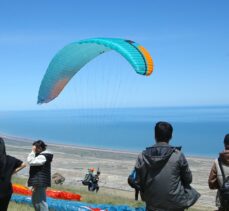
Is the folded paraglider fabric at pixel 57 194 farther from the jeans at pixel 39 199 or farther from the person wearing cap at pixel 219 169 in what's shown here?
the person wearing cap at pixel 219 169

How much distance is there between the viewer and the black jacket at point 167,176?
15.4ft

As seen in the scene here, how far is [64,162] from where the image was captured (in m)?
49.5

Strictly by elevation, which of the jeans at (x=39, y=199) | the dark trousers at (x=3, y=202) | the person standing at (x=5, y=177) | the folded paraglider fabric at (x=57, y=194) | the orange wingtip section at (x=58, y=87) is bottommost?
the folded paraglider fabric at (x=57, y=194)

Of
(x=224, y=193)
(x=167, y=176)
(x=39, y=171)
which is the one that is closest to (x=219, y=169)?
(x=224, y=193)

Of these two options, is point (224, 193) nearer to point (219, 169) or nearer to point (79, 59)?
point (219, 169)

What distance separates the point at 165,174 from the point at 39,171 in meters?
3.49

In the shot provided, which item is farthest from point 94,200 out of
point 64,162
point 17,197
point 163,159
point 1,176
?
point 64,162

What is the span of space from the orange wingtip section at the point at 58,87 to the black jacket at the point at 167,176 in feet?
33.9

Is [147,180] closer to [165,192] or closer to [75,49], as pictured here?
[165,192]

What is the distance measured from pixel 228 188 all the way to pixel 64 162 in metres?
45.3

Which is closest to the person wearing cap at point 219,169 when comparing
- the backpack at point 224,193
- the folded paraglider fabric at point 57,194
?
the backpack at point 224,193

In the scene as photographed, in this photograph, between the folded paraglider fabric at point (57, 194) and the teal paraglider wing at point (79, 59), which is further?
the folded paraglider fabric at point (57, 194)

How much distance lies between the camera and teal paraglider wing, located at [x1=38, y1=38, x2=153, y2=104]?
11078mm

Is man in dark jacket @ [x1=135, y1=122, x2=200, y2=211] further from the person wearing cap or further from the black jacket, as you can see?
the person wearing cap
